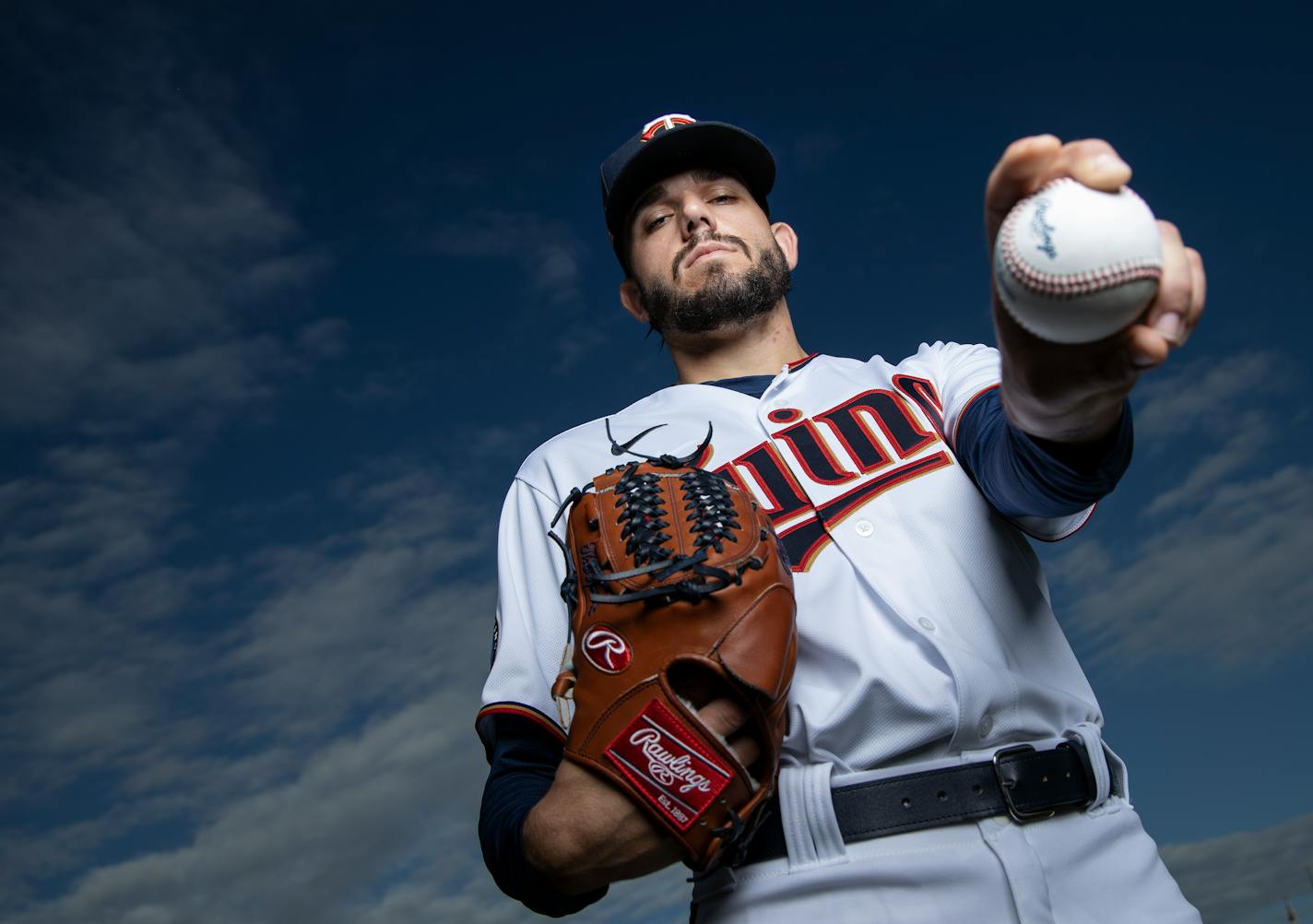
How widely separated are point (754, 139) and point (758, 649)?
2.22 m

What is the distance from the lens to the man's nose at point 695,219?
328cm

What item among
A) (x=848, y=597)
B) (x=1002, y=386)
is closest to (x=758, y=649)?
(x=848, y=597)

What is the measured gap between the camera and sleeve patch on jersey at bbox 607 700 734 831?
188cm

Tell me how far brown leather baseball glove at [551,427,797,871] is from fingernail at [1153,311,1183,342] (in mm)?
847

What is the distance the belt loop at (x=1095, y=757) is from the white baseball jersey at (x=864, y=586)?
11mm

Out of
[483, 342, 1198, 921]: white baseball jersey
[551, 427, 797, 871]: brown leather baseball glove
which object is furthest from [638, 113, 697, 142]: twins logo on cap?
[551, 427, 797, 871]: brown leather baseball glove

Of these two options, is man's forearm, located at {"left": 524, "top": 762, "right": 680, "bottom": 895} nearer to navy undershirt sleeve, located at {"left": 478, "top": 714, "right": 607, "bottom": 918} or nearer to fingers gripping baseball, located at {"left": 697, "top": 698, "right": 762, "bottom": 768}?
navy undershirt sleeve, located at {"left": 478, "top": 714, "right": 607, "bottom": 918}

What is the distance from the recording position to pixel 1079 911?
6.66ft

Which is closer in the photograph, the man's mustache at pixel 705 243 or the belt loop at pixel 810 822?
the belt loop at pixel 810 822

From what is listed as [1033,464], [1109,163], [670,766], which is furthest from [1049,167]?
[670,766]

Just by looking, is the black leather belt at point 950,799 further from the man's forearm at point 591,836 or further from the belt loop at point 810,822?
the man's forearm at point 591,836

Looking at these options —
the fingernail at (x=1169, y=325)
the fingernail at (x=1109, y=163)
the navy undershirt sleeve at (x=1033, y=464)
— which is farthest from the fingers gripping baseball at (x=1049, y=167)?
the navy undershirt sleeve at (x=1033, y=464)

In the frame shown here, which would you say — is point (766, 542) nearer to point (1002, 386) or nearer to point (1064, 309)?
point (1002, 386)

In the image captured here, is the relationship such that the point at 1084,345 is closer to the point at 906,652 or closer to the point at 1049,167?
the point at 1049,167
